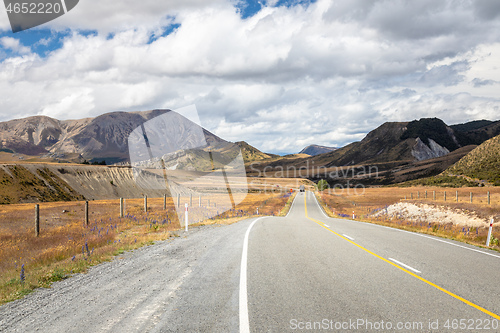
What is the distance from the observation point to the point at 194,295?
17.9 ft

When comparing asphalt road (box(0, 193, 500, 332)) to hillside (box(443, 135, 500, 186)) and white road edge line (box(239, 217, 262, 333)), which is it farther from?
hillside (box(443, 135, 500, 186))

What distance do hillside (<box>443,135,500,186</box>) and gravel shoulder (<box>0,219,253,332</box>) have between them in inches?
3094

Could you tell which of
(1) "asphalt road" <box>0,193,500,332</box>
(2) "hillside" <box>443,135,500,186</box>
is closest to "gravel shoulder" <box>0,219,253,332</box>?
(1) "asphalt road" <box>0,193,500,332</box>

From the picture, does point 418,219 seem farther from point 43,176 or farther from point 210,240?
point 43,176

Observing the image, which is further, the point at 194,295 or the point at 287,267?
the point at 287,267

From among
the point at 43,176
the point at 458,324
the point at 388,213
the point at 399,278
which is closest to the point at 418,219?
the point at 388,213

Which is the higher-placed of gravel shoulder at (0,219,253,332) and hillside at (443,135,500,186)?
hillside at (443,135,500,186)

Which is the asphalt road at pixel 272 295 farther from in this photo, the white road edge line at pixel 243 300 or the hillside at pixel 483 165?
the hillside at pixel 483 165

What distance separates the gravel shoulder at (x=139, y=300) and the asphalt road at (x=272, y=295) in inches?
0.6

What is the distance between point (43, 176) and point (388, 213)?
58.6 metres

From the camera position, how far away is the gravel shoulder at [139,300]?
433cm

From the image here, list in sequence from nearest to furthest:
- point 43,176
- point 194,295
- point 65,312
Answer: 1. point 65,312
2. point 194,295
3. point 43,176

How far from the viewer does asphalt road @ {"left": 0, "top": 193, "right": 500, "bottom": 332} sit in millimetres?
4340

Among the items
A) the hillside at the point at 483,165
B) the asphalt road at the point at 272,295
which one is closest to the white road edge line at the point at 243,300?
the asphalt road at the point at 272,295
